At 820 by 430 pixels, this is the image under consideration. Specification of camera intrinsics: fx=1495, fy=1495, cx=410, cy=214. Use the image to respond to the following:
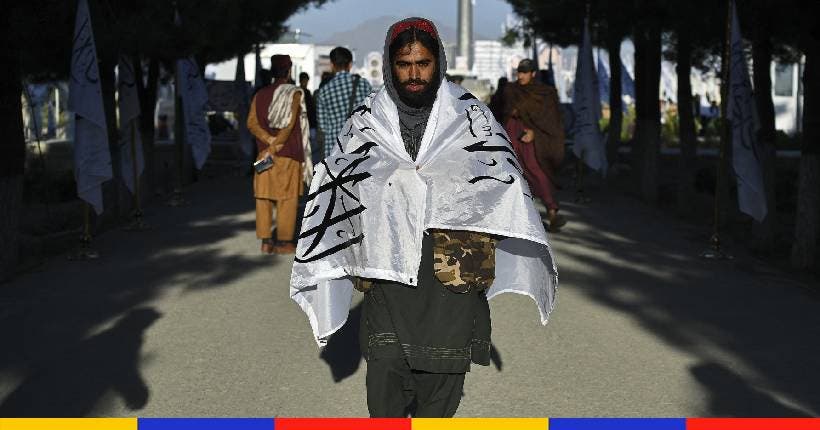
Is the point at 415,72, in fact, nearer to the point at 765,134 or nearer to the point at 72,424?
the point at 72,424

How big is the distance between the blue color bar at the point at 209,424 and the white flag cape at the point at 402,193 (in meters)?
1.08

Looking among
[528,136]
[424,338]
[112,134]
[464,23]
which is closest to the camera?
[424,338]

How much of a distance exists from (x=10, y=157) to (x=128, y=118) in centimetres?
344

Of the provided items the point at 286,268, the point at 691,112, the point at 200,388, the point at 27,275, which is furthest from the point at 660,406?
the point at 691,112

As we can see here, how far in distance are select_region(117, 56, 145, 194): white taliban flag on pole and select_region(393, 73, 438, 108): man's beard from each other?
11.9m

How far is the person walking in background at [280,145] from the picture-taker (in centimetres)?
→ 1258

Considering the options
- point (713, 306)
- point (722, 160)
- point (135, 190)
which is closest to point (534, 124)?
point (722, 160)

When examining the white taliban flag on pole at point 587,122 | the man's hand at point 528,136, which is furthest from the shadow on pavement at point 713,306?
the white taliban flag on pole at point 587,122

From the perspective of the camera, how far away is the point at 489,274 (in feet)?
16.0

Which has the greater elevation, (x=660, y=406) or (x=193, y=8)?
(x=193, y=8)

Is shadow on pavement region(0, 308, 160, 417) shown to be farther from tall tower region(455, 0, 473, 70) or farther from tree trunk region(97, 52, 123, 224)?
tall tower region(455, 0, 473, 70)

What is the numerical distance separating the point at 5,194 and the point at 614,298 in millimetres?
5437

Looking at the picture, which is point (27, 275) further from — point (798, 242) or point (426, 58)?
point (426, 58)

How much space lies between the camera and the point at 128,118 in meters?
16.5
